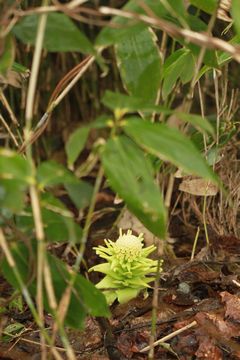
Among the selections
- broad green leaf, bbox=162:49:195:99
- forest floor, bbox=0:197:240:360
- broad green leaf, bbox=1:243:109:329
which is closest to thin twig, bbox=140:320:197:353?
forest floor, bbox=0:197:240:360

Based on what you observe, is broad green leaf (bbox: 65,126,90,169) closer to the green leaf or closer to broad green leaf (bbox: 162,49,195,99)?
the green leaf

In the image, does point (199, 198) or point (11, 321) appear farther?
point (199, 198)

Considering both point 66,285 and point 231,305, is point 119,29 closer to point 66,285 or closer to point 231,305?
point 66,285

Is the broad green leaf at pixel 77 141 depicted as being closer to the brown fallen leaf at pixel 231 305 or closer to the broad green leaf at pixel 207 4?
the broad green leaf at pixel 207 4

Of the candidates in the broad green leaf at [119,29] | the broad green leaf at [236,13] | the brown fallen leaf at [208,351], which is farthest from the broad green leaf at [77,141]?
the brown fallen leaf at [208,351]

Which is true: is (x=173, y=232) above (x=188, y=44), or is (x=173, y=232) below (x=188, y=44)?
below

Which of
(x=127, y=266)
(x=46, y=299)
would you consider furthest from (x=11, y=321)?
(x=46, y=299)

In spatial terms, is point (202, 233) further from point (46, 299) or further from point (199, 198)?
point (46, 299)
